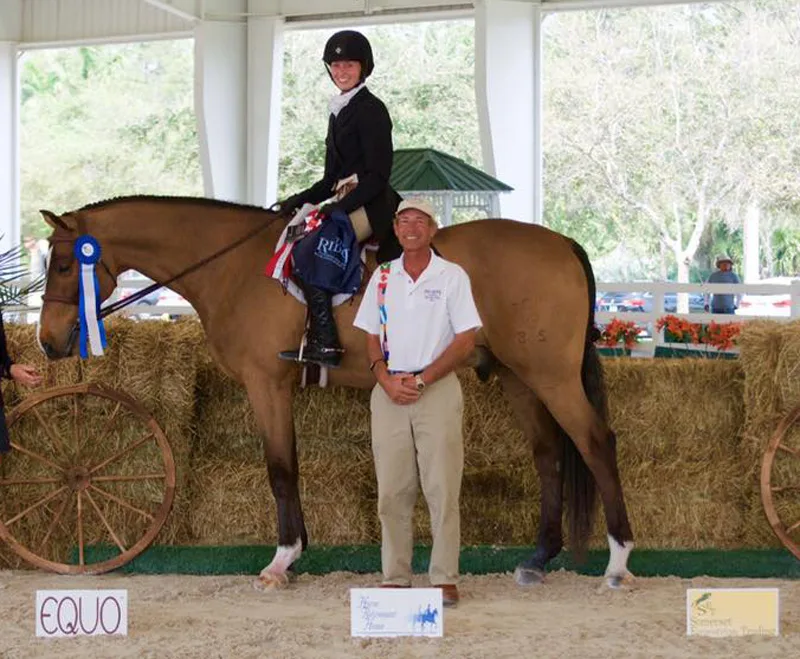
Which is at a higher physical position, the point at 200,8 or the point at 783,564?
the point at 200,8

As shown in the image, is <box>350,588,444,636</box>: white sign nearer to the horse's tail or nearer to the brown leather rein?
the horse's tail

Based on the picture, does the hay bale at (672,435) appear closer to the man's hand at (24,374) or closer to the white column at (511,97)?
the man's hand at (24,374)

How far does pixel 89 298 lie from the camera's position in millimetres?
5605

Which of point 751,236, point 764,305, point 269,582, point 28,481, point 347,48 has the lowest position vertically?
point 269,582

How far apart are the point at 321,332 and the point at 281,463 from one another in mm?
637

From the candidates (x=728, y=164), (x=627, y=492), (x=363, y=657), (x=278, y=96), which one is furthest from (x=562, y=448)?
(x=728, y=164)

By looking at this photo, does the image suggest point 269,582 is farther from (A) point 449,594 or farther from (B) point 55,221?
(B) point 55,221

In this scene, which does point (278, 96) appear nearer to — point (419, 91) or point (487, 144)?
point (487, 144)

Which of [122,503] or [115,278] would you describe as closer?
[115,278]

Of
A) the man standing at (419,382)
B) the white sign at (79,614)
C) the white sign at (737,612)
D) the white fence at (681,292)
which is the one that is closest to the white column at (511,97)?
the white fence at (681,292)

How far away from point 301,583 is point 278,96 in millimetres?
13943

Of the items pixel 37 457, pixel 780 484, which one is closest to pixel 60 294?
pixel 37 457

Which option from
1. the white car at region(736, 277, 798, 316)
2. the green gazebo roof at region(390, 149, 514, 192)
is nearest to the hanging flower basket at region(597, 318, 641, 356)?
the green gazebo roof at region(390, 149, 514, 192)

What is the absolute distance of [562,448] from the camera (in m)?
5.89
